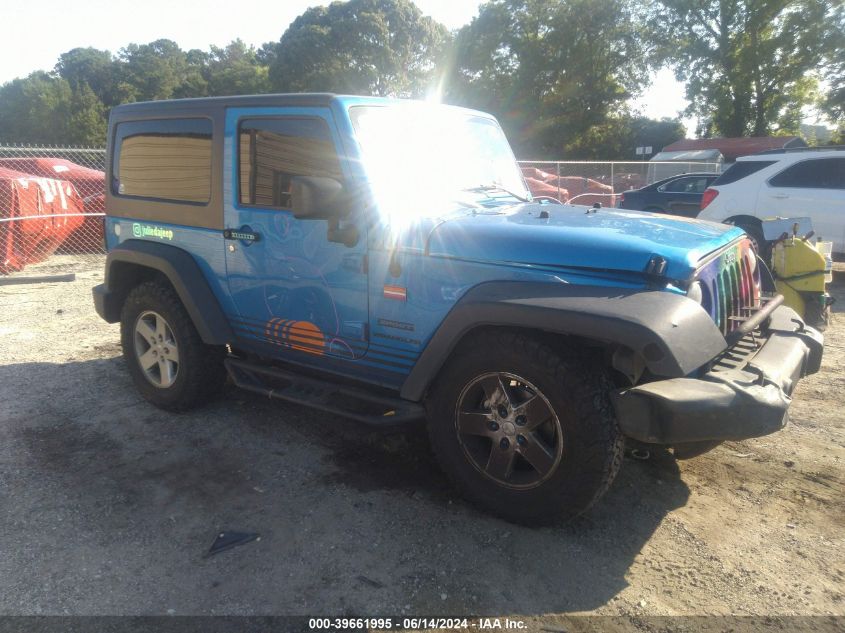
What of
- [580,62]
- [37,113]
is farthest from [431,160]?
[37,113]

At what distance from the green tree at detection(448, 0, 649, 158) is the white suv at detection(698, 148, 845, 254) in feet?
99.0

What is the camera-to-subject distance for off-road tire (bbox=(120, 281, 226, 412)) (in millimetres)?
4293

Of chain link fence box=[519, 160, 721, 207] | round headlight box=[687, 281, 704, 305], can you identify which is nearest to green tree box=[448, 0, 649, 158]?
chain link fence box=[519, 160, 721, 207]

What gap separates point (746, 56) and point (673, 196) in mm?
28907

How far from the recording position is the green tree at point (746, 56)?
109ft

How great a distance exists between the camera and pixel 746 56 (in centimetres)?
3472

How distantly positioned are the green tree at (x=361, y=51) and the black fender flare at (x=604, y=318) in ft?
140

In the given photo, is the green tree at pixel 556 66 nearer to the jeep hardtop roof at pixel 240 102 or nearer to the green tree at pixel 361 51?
the green tree at pixel 361 51

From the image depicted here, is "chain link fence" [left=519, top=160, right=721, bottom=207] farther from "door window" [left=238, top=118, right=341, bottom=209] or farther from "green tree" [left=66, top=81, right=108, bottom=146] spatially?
"green tree" [left=66, top=81, right=108, bottom=146]

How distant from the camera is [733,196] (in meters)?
9.06

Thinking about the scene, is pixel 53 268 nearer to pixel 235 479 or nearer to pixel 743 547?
pixel 235 479

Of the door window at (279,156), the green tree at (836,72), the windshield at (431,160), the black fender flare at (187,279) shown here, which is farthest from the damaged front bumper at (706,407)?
the green tree at (836,72)

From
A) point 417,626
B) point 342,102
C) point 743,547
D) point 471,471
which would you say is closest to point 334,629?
point 417,626

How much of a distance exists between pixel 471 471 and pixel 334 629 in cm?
100
